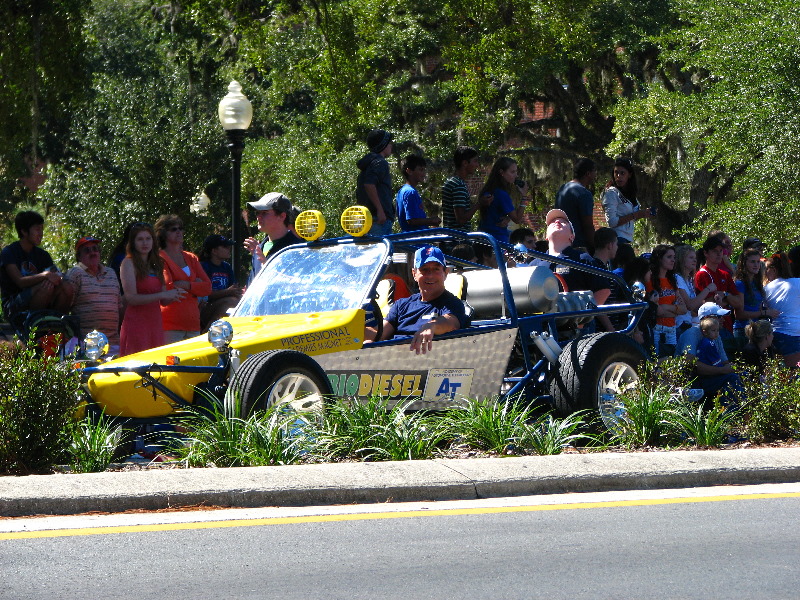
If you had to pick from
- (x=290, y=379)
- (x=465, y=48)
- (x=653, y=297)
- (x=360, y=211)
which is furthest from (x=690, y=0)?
(x=290, y=379)

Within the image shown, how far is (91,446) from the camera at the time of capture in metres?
8.05

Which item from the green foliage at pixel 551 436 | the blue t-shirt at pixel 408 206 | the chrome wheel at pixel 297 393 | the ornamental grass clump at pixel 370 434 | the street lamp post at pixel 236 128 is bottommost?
the green foliage at pixel 551 436

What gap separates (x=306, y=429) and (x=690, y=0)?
15248 mm

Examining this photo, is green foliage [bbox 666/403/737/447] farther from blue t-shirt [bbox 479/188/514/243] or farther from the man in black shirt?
the man in black shirt

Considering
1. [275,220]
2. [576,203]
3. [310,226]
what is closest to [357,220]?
[310,226]

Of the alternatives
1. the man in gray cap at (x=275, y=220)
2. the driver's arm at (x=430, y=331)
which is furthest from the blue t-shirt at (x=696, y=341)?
the man in gray cap at (x=275, y=220)

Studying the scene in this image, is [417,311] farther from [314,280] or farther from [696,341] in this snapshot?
[696,341]

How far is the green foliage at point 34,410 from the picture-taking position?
25.9 ft

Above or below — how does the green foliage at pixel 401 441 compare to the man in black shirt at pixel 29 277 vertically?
below

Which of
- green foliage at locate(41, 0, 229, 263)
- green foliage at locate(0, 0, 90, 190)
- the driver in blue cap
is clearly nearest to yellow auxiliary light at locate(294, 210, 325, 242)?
the driver in blue cap

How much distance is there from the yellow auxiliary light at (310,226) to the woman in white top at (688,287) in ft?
13.8

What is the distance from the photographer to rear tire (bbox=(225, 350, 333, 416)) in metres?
8.23

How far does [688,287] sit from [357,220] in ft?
14.7

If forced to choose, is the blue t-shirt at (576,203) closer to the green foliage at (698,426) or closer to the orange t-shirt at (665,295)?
the orange t-shirt at (665,295)
